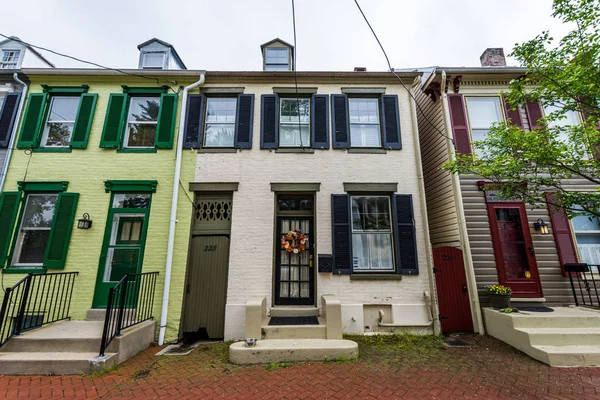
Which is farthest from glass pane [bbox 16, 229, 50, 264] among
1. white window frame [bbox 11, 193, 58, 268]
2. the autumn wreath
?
the autumn wreath

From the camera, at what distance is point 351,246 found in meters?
5.94

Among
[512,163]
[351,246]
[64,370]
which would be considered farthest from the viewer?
[351,246]

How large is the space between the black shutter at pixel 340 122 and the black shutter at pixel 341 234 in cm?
139

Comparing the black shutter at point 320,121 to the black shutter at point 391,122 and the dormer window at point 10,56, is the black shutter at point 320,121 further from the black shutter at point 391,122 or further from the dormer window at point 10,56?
the dormer window at point 10,56

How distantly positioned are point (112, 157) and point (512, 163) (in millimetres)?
8501

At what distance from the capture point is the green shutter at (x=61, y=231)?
550 cm

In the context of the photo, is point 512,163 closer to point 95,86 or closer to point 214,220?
point 214,220

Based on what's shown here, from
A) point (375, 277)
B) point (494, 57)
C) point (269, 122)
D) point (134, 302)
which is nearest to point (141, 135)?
point (269, 122)

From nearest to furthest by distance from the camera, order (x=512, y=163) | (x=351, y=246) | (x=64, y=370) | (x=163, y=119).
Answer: (x=64, y=370) → (x=512, y=163) → (x=351, y=246) → (x=163, y=119)

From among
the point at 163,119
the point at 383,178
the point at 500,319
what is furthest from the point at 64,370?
the point at 500,319

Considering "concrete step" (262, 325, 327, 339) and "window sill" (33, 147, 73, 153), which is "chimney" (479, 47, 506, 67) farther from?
"window sill" (33, 147, 73, 153)

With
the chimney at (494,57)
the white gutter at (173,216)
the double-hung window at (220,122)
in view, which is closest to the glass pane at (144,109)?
the white gutter at (173,216)

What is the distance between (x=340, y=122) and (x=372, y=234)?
2.91 m

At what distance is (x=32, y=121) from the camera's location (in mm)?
6320
